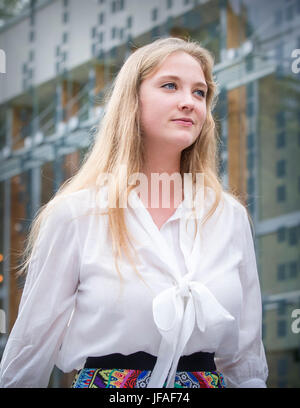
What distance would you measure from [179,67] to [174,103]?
0.11 metres

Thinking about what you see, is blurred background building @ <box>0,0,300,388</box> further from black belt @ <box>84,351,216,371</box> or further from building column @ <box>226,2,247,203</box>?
black belt @ <box>84,351,216,371</box>

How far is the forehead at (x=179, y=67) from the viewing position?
1721 millimetres

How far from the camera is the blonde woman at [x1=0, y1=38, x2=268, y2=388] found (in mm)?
1538

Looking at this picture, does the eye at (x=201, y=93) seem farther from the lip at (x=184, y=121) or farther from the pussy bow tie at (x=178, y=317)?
the pussy bow tie at (x=178, y=317)

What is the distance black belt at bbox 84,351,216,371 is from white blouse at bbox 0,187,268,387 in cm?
2

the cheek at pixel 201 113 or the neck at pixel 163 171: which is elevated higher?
the cheek at pixel 201 113

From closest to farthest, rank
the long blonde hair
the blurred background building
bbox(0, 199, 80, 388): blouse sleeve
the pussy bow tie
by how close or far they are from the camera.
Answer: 1. the pussy bow tie
2. bbox(0, 199, 80, 388): blouse sleeve
3. the long blonde hair
4. the blurred background building

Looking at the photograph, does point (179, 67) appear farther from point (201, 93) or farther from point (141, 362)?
point (141, 362)

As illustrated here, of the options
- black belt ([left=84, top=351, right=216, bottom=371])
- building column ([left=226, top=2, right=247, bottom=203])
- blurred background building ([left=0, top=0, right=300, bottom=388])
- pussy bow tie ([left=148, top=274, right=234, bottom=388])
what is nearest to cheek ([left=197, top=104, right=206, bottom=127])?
pussy bow tie ([left=148, top=274, right=234, bottom=388])

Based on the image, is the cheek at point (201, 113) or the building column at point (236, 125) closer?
the cheek at point (201, 113)

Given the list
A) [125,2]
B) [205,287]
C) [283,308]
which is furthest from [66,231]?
[125,2]

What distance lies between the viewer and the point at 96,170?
69.8 inches

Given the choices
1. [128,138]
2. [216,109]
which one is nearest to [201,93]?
[128,138]

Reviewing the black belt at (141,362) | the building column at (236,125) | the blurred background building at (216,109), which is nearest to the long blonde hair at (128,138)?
the black belt at (141,362)
